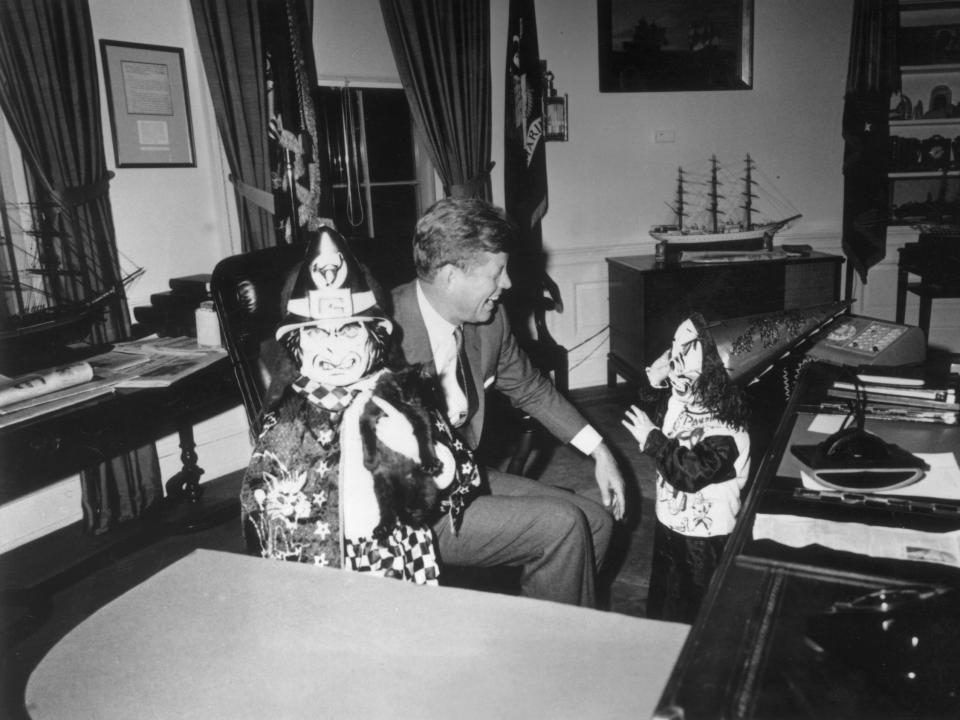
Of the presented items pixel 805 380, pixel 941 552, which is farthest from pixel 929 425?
pixel 941 552

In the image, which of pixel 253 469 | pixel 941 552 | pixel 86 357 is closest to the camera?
pixel 941 552

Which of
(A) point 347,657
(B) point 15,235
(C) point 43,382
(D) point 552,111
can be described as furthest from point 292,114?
(A) point 347,657

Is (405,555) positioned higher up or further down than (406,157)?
further down

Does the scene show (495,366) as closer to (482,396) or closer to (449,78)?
(482,396)

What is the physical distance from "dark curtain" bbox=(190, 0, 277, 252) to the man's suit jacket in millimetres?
1667

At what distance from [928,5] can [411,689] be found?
5.76 metres

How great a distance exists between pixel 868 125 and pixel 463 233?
13.5 ft

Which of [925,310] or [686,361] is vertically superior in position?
[686,361]

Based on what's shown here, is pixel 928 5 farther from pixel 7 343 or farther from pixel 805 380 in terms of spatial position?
pixel 7 343

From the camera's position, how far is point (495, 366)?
2.19 m

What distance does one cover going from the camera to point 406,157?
4.28m

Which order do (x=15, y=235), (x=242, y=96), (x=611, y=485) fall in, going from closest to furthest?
(x=611, y=485)
(x=15, y=235)
(x=242, y=96)

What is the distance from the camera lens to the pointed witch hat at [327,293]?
4.97 ft

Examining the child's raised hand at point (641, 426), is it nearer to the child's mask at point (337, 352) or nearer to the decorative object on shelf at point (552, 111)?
the child's mask at point (337, 352)
